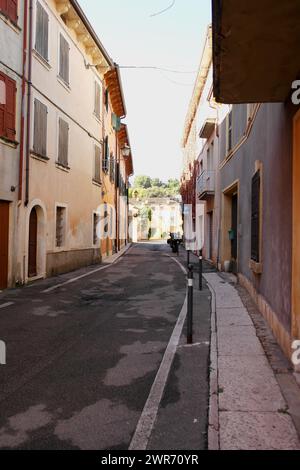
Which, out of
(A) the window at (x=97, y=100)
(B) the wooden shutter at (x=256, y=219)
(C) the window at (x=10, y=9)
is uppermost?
(A) the window at (x=97, y=100)

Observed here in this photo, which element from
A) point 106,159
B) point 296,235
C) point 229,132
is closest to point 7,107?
point 229,132

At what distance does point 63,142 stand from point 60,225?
3005mm

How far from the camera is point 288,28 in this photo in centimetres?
392

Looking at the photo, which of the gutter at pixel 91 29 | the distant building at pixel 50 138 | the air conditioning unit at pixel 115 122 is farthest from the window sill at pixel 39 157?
the air conditioning unit at pixel 115 122

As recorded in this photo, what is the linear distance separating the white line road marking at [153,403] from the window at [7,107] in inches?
296

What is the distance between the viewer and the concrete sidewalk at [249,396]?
10.7ft

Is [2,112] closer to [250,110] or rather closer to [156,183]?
[250,110]

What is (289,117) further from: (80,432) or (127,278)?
(127,278)

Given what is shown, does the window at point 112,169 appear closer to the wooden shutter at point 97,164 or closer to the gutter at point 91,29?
the wooden shutter at point 97,164

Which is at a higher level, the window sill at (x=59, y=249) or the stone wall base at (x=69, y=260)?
the window sill at (x=59, y=249)

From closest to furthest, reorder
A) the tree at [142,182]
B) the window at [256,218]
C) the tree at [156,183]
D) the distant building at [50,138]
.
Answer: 1. the window at [256,218]
2. the distant building at [50,138]
3. the tree at [142,182]
4. the tree at [156,183]

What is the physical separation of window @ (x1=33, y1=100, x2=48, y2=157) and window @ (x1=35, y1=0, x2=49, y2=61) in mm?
1638

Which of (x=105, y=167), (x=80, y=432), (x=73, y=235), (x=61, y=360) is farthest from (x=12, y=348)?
(x=105, y=167)
